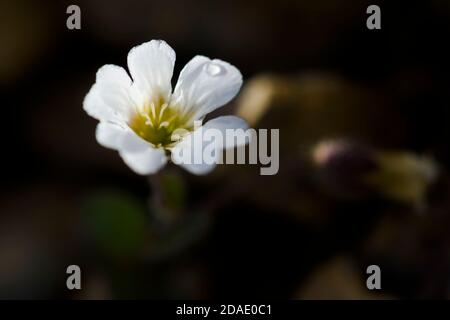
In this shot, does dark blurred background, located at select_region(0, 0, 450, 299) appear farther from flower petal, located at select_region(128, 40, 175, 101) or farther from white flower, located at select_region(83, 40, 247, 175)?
flower petal, located at select_region(128, 40, 175, 101)

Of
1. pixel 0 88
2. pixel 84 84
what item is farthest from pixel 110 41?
pixel 0 88

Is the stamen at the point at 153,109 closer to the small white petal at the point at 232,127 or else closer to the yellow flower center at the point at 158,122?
the yellow flower center at the point at 158,122

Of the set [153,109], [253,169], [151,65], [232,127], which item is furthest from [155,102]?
[253,169]

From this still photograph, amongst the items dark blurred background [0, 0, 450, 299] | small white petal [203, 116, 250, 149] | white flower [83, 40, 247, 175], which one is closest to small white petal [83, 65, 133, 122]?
white flower [83, 40, 247, 175]

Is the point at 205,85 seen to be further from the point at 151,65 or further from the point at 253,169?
the point at 253,169

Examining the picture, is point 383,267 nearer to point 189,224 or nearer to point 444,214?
point 444,214

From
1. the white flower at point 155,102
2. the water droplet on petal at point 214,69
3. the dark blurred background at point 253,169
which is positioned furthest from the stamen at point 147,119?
the dark blurred background at point 253,169
